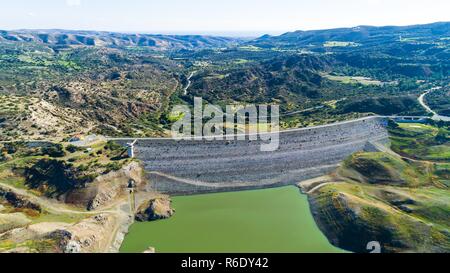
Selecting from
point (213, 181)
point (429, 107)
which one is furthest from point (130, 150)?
point (429, 107)

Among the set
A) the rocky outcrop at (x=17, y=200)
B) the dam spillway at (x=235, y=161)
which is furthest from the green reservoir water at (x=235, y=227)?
the rocky outcrop at (x=17, y=200)

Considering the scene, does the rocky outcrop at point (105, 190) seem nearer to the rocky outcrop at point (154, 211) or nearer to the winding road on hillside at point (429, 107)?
A: the rocky outcrop at point (154, 211)

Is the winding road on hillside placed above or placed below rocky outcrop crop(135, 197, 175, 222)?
above

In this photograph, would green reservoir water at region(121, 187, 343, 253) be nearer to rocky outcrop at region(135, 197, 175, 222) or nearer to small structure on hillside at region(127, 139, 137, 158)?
rocky outcrop at region(135, 197, 175, 222)

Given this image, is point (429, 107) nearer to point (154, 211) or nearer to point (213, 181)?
point (213, 181)

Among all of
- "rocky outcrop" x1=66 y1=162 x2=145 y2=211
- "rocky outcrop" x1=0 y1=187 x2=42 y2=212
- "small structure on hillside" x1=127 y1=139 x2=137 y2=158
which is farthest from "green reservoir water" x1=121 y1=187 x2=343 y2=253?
"rocky outcrop" x1=0 y1=187 x2=42 y2=212

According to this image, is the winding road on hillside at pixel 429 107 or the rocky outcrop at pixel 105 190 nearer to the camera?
the rocky outcrop at pixel 105 190
